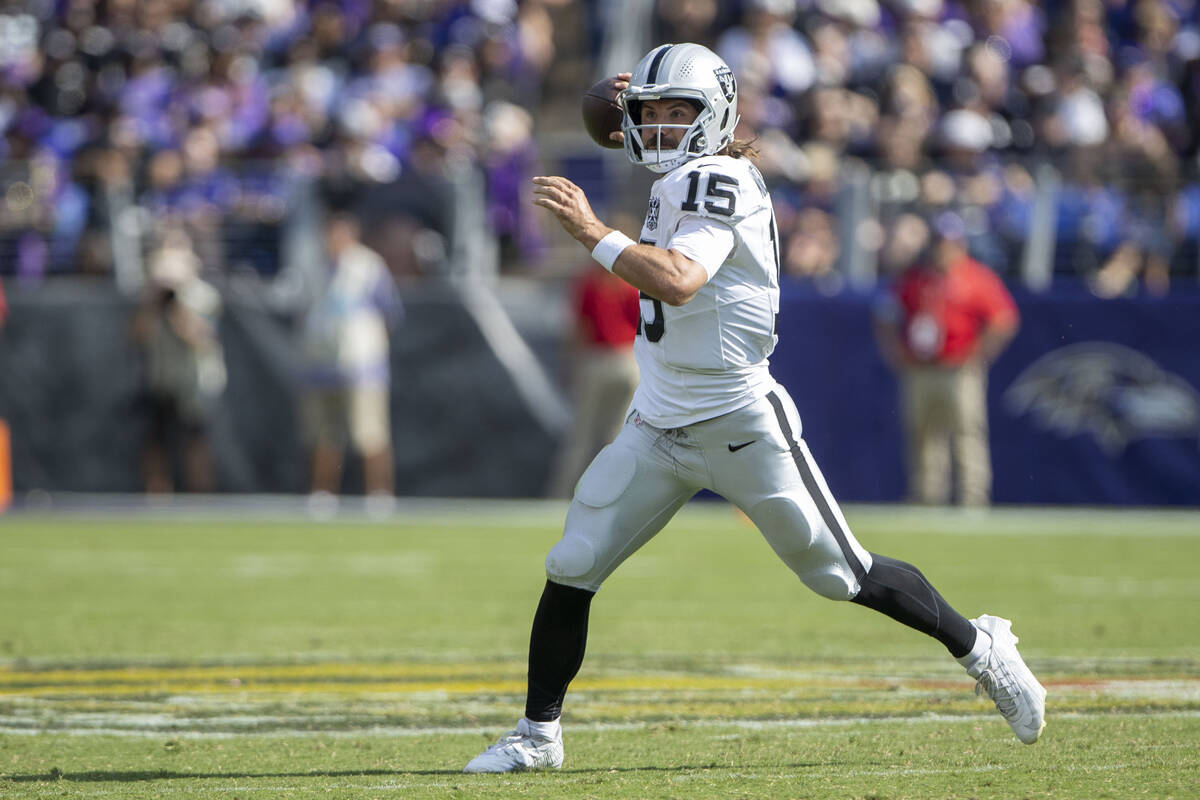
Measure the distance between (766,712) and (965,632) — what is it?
0.86 m

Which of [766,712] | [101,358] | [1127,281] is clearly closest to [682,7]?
[1127,281]

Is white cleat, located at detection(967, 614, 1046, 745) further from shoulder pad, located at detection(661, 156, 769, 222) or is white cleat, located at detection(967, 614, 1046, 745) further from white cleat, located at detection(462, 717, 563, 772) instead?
shoulder pad, located at detection(661, 156, 769, 222)

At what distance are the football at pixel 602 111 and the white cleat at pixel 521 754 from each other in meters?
1.54

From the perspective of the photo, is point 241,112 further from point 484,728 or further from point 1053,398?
point 484,728

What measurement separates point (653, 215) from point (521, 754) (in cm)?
135

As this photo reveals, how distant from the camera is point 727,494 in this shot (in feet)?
14.2

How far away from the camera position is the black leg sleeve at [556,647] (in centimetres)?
428

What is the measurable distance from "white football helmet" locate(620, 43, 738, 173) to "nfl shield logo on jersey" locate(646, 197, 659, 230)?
13 cm

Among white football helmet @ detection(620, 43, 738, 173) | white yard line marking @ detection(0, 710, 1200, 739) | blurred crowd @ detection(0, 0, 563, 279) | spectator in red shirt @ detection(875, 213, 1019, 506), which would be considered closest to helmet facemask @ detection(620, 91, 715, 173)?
white football helmet @ detection(620, 43, 738, 173)

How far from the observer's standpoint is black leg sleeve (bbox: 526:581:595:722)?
4281mm

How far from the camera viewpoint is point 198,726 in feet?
16.0

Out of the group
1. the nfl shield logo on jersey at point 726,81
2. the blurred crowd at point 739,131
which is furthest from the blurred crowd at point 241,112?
the nfl shield logo on jersey at point 726,81

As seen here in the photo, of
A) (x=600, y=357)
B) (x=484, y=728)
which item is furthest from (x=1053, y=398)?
(x=484, y=728)

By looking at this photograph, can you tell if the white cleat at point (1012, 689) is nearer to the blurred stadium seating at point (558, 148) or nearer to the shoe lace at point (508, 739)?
the shoe lace at point (508, 739)
